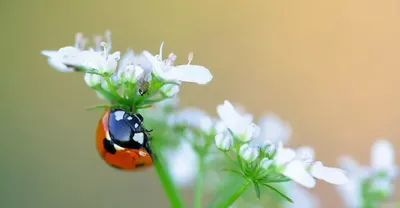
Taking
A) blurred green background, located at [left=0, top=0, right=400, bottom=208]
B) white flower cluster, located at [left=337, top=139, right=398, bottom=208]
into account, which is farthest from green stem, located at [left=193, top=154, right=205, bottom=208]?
blurred green background, located at [left=0, top=0, right=400, bottom=208]

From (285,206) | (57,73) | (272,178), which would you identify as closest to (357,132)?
(57,73)

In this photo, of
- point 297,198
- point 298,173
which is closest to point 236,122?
point 298,173

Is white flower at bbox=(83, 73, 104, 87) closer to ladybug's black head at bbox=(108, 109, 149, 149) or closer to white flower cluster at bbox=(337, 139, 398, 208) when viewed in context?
ladybug's black head at bbox=(108, 109, 149, 149)

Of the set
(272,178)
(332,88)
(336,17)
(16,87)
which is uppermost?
(336,17)

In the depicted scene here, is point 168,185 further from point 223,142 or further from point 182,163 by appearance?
point 182,163

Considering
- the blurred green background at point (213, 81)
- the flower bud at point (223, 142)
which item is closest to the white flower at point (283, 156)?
the flower bud at point (223, 142)

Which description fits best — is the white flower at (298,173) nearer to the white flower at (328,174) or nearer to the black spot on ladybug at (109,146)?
the white flower at (328,174)

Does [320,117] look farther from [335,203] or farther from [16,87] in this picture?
[16,87]
